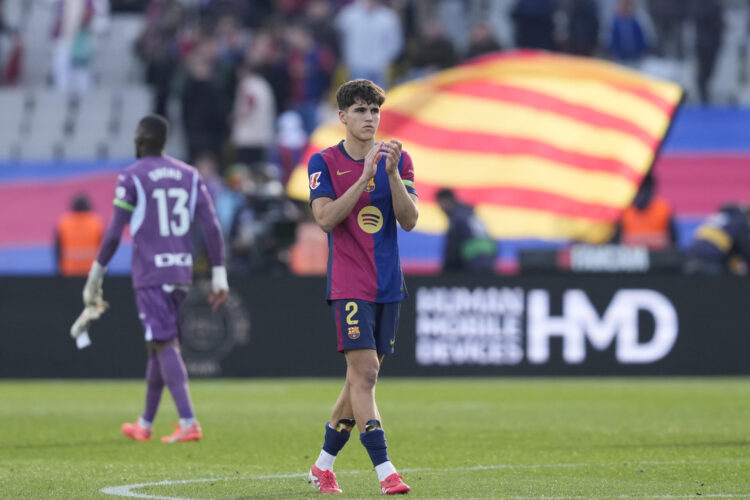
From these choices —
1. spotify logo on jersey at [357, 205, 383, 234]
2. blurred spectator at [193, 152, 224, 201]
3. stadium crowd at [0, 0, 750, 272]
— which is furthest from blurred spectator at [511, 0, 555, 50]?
spotify logo on jersey at [357, 205, 383, 234]

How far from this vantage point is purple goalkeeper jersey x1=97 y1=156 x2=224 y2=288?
10.6 meters

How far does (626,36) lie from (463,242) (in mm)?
7131

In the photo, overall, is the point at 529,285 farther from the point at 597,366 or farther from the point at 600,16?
the point at 600,16

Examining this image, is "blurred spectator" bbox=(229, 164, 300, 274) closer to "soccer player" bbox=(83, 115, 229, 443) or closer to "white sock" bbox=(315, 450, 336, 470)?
"soccer player" bbox=(83, 115, 229, 443)

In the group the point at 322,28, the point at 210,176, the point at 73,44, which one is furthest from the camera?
the point at 73,44

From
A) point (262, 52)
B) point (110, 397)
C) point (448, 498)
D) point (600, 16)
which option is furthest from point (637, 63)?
point (448, 498)

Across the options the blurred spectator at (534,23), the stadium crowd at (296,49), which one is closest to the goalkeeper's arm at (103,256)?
the stadium crowd at (296,49)

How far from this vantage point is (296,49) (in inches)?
965

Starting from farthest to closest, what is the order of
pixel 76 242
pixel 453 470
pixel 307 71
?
pixel 307 71 < pixel 76 242 < pixel 453 470

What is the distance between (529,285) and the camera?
1769cm

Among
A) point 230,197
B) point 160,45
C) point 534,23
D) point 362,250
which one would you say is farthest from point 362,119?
point 160,45

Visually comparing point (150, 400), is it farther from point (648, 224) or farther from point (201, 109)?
point (201, 109)

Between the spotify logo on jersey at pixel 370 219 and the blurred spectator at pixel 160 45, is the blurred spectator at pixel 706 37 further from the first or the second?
the spotify logo on jersey at pixel 370 219

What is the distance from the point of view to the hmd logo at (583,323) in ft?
57.9
